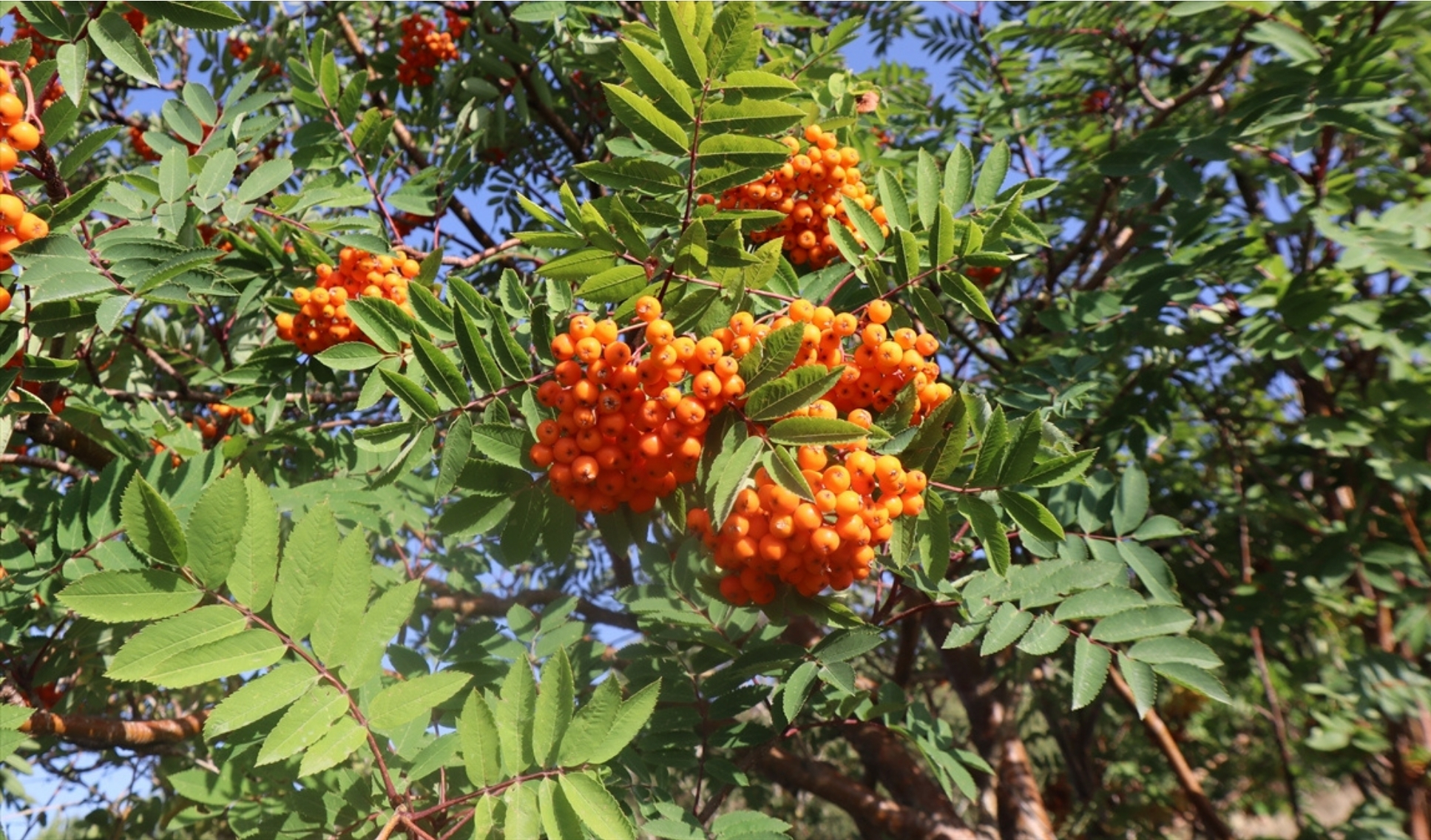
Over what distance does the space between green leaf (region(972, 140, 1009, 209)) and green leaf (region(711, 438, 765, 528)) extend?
3.47 feet

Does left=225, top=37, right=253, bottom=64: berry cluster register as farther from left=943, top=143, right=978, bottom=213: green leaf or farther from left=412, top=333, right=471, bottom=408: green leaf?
left=943, top=143, right=978, bottom=213: green leaf

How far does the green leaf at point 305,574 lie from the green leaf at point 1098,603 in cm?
147

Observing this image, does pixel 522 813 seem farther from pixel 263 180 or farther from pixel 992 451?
pixel 263 180

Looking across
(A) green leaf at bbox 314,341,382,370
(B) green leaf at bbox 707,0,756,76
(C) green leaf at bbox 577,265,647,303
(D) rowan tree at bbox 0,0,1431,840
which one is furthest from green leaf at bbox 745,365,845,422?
(A) green leaf at bbox 314,341,382,370

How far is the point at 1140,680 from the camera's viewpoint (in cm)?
173

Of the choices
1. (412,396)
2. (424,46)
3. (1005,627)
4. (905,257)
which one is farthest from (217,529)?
(424,46)

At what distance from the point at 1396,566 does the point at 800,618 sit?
2.40 m

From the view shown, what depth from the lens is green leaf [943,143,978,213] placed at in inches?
73.4

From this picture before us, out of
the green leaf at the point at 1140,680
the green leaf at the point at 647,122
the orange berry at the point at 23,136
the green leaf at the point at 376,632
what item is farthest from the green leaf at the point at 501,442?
the green leaf at the point at 1140,680

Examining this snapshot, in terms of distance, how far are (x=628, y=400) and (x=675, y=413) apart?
0.10 meters

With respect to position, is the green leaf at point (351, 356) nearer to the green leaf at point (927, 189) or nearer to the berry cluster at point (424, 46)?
the green leaf at point (927, 189)

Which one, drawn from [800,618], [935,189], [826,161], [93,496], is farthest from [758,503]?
[800,618]

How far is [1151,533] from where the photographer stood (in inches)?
83.6

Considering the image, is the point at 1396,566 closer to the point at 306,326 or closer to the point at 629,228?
the point at 629,228
